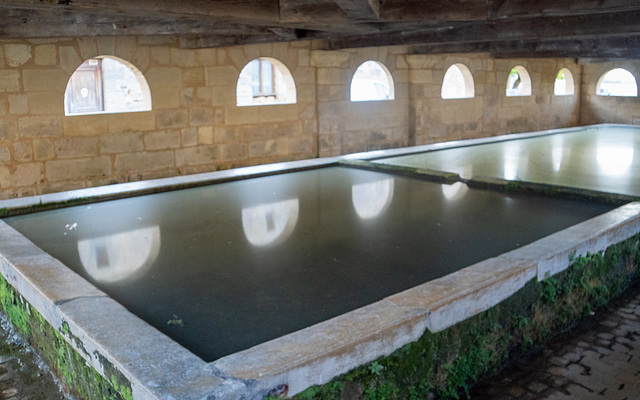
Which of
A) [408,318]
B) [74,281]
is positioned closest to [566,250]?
[408,318]

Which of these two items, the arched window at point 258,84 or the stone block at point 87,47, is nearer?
the stone block at point 87,47

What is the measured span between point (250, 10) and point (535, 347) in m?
2.87

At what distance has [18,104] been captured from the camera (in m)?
5.41

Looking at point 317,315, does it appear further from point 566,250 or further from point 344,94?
point 344,94

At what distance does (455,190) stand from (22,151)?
168 inches

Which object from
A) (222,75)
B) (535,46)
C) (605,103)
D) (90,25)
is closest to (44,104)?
(90,25)

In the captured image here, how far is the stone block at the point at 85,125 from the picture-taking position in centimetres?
574

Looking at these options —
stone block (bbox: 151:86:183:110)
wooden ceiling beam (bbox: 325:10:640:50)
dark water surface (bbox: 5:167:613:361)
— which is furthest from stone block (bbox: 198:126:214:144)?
dark water surface (bbox: 5:167:613:361)

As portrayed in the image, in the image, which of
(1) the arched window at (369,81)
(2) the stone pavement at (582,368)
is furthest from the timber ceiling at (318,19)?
(1) the arched window at (369,81)

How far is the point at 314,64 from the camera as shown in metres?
7.68

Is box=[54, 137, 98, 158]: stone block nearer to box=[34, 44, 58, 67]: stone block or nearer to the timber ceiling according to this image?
box=[34, 44, 58, 67]: stone block

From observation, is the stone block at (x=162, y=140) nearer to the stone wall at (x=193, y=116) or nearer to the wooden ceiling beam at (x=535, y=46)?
the stone wall at (x=193, y=116)

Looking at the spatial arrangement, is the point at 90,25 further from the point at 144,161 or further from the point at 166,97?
the point at 144,161

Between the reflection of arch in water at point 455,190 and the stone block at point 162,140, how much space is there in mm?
3405
